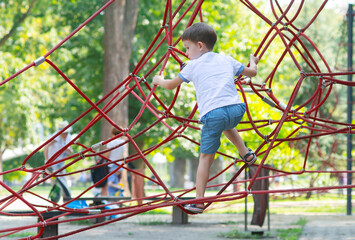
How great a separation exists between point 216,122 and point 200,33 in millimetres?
521

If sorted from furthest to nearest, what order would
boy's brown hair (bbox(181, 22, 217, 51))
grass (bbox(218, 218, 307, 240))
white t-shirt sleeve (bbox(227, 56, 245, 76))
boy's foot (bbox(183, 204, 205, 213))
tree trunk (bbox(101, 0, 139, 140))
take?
tree trunk (bbox(101, 0, 139, 140)) → grass (bbox(218, 218, 307, 240)) → white t-shirt sleeve (bbox(227, 56, 245, 76)) → boy's foot (bbox(183, 204, 205, 213)) → boy's brown hair (bbox(181, 22, 217, 51))

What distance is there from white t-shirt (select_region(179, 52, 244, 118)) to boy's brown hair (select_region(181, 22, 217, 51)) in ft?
0.33

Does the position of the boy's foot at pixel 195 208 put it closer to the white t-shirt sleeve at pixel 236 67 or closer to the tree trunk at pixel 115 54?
the white t-shirt sleeve at pixel 236 67

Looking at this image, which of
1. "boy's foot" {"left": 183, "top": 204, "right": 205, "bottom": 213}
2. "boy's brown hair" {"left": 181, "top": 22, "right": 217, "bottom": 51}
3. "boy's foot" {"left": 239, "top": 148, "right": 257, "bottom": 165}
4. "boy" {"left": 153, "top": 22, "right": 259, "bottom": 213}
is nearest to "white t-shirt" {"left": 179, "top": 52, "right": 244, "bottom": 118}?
"boy" {"left": 153, "top": 22, "right": 259, "bottom": 213}

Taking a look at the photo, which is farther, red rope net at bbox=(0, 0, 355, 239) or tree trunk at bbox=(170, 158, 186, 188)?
tree trunk at bbox=(170, 158, 186, 188)

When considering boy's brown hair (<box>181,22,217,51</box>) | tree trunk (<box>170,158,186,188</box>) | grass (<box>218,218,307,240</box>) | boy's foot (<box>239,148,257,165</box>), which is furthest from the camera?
tree trunk (<box>170,158,186,188</box>)

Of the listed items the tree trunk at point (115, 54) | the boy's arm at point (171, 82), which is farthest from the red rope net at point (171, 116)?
the tree trunk at point (115, 54)

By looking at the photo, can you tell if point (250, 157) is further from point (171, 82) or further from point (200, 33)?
point (200, 33)

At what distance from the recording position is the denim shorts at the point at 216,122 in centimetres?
365

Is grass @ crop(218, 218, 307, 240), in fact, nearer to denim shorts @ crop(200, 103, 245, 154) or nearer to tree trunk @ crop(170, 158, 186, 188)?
denim shorts @ crop(200, 103, 245, 154)

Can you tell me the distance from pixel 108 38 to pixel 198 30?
26.3ft

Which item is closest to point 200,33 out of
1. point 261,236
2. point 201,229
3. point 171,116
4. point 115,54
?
point 171,116

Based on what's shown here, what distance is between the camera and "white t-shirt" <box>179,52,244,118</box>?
368 centimetres

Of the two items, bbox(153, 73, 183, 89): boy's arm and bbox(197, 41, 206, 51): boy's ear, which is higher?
bbox(197, 41, 206, 51): boy's ear
